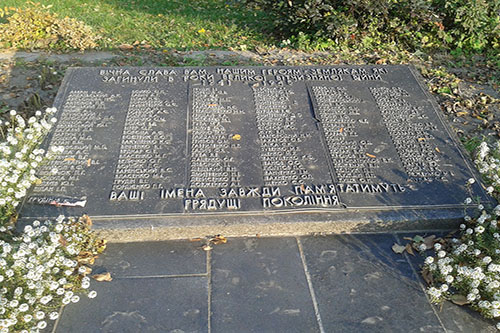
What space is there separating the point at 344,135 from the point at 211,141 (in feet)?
4.76

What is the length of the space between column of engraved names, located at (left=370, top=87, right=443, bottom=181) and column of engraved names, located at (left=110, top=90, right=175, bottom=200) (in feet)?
8.06

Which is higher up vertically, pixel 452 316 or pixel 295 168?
pixel 295 168

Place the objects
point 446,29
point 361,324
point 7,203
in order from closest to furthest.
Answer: point 361,324 < point 7,203 < point 446,29

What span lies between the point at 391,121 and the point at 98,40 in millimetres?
5384

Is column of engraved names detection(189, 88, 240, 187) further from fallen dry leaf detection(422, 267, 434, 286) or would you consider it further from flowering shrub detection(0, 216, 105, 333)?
fallen dry leaf detection(422, 267, 434, 286)

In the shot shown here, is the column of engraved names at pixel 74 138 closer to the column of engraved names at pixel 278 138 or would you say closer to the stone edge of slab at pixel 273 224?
the stone edge of slab at pixel 273 224

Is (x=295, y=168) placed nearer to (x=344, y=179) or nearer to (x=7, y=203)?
(x=344, y=179)

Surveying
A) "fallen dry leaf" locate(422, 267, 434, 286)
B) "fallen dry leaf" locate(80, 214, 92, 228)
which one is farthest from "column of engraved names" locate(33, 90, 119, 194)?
"fallen dry leaf" locate(422, 267, 434, 286)

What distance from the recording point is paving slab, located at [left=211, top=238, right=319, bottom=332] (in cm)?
365

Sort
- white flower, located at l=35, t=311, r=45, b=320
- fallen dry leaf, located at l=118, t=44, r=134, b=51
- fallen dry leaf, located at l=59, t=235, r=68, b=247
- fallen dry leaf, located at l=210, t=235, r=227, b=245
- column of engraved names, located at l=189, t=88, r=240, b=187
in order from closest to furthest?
white flower, located at l=35, t=311, r=45, b=320 → fallen dry leaf, located at l=59, t=235, r=68, b=247 → fallen dry leaf, located at l=210, t=235, r=227, b=245 → column of engraved names, located at l=189, t=88, r=240, b=187 → fallen dry leaf, located at l=118, t=44, r=134, b=51

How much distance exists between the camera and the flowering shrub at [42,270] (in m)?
3.36

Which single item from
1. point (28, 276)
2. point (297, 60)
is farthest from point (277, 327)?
point (297, 60)

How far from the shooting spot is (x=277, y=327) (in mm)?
3619

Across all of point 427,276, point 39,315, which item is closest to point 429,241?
point 427,276
